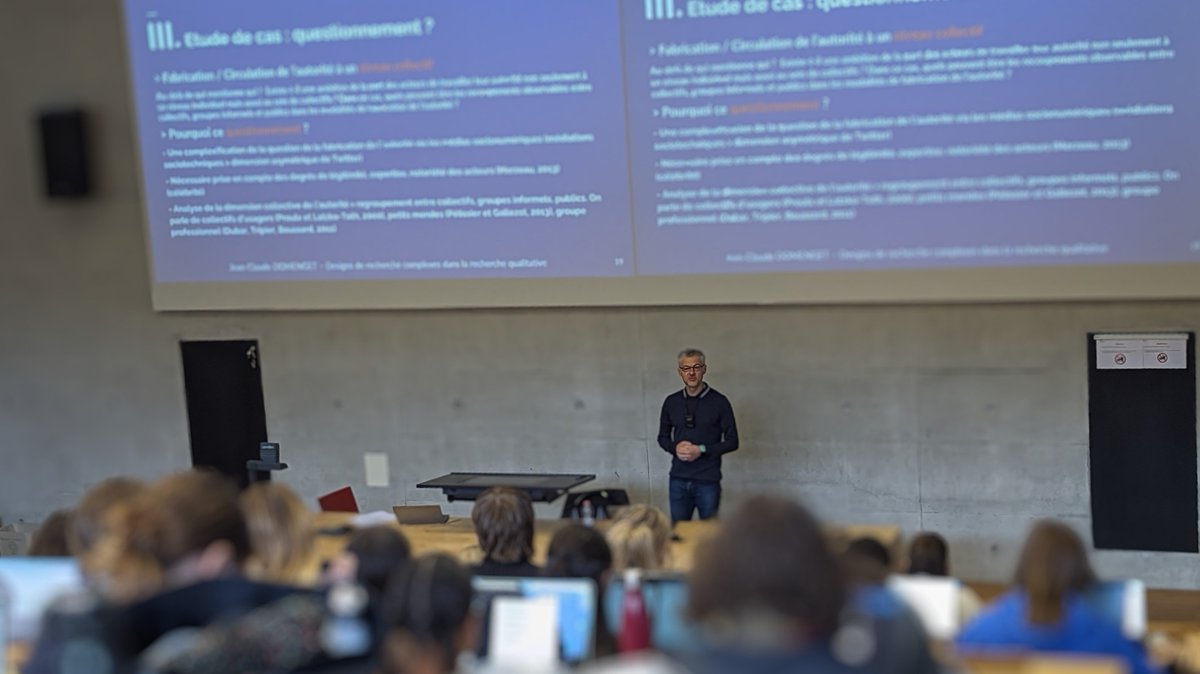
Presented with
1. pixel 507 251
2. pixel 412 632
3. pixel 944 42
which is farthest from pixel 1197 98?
pixel 412 632

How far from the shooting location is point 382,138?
23.7 feet

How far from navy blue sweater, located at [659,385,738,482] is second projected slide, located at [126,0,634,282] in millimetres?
811

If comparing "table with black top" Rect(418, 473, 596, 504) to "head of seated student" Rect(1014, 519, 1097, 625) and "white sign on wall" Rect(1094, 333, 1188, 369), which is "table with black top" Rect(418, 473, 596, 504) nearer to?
"white sign on wall" Rect(1094, 333, 1188, 369)

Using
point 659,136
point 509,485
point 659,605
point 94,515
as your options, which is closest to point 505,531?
point 659,605

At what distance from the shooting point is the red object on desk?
6195 mm

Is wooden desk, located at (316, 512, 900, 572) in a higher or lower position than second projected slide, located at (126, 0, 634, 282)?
lower

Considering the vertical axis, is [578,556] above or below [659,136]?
below

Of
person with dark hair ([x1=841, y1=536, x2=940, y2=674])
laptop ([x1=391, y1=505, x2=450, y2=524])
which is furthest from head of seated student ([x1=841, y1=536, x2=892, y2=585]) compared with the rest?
laptop ([x1=391, y1=505, x2=450, y2=524])

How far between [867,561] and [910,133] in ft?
11.4

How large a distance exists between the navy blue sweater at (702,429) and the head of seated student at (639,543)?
237cm

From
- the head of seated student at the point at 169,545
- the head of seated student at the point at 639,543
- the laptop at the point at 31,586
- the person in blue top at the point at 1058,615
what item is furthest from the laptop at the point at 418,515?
the person in blue top at the point at 1058,615

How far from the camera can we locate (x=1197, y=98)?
5.90m

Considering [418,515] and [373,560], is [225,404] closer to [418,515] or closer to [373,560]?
[418,515]

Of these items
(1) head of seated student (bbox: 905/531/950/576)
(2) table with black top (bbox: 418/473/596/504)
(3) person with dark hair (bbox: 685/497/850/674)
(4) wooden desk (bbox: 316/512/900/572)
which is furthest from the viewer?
(2) table with black top (bbox: 418/473/596/504)
